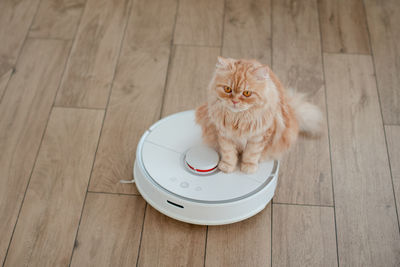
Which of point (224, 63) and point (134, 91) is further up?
point (224, 63)

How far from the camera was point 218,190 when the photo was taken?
1.44 meters

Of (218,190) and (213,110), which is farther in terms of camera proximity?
(218,190)

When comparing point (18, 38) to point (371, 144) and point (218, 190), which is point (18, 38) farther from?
point (371, 144)

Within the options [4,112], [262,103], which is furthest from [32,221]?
[262,103]

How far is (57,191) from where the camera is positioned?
1.64m

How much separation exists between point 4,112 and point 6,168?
314 mm

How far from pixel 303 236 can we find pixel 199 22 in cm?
127

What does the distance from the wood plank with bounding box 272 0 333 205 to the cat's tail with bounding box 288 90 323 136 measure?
5cm

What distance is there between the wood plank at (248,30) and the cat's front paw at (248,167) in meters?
0.76

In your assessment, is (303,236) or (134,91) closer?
(303,236)

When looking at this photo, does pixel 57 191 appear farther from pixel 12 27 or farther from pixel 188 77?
pixel 12 27

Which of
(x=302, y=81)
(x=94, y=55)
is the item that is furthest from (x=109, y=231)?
(x=302, y=81)

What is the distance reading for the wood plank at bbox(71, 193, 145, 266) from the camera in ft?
4.83

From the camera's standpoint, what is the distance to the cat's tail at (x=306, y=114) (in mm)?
1633
